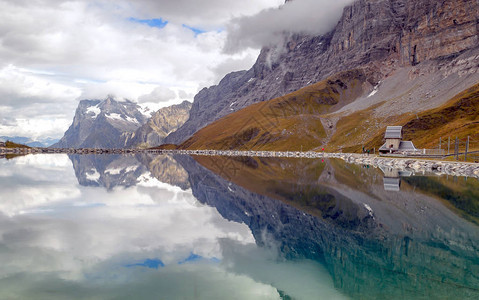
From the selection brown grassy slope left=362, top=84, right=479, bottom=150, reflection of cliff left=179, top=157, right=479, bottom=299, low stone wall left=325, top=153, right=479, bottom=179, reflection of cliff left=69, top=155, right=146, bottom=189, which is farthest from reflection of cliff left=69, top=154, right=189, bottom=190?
brown grassy slope left=362, top=84, right=479, bottom=150

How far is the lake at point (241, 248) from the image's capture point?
53.4 feet

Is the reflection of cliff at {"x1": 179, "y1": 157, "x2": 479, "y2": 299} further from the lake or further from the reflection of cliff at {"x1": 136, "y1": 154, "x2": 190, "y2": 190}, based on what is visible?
the reflection of cliff at {"x1": 136, "y1": 154, "x2": 190, "y2": 190}

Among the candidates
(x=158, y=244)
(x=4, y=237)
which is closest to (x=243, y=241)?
(x=158, y=244)

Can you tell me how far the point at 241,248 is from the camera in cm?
2278

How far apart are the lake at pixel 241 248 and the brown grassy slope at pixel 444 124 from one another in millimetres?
104805

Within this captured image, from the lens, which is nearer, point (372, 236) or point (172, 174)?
point (372, 236)

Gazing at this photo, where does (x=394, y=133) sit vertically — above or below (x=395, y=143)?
above

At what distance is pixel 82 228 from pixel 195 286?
580 inches

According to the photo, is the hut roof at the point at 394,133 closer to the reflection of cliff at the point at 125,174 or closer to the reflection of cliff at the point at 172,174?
the reflection of cliff at the point at 172,174

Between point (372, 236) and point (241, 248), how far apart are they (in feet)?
30.4

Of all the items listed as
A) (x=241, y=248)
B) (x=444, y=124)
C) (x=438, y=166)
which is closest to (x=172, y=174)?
(x=438, y=166)

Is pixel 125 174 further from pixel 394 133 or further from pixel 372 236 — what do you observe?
pixel 394 133

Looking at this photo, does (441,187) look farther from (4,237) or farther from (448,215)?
(4,237)

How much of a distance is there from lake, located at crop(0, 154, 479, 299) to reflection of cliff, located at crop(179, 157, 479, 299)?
0.25 ft
